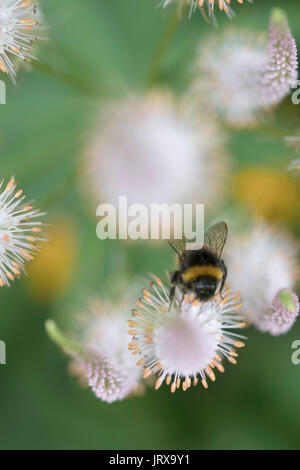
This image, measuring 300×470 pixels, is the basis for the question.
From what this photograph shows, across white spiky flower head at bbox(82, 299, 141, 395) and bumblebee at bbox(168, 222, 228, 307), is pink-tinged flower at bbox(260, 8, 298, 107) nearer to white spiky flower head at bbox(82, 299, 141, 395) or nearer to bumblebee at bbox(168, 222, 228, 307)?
bumblebee at bbox(168, 222, 228, 307)

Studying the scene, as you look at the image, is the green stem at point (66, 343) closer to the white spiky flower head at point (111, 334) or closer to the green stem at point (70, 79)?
the white spiky flower head at point (111, 334)

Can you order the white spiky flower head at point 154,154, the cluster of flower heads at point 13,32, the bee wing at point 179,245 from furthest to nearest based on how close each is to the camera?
the white spiky flower head at point 154,154 → the bee wing at point 179,245 → the cluster of flower heads at point 13,32

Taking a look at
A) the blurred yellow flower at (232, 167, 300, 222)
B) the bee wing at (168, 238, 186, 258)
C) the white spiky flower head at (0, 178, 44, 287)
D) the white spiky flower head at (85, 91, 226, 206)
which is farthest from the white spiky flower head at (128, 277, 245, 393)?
the blurred yellow flower at (232, 167, 300, 222)

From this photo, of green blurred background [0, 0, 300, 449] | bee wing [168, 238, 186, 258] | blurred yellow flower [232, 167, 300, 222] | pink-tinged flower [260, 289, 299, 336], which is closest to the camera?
pink-tinged flower [260, 289, 299, 336]

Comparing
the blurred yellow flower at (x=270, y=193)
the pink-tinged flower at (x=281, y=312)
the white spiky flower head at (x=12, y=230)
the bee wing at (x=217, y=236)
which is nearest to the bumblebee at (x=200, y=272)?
the bee wing at (x=217, y=236)

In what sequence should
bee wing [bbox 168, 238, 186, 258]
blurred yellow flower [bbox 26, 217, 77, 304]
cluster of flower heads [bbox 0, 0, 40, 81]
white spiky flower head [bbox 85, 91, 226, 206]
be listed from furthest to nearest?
blurred yellow flower [bbox 26, 217, 77, 304] → white spiky flower head [bbox 85, 91, 226, 206] → bee wing [bbox 168, 238, 186, 258] → cluster of flower heads [bbox 0, 0, 40, 81]

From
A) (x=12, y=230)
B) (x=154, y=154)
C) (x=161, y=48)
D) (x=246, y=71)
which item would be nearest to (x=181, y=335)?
(x=12, y=230)

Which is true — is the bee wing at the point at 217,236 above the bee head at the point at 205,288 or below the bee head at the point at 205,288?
above

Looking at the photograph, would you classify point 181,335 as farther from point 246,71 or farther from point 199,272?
point 246,71
